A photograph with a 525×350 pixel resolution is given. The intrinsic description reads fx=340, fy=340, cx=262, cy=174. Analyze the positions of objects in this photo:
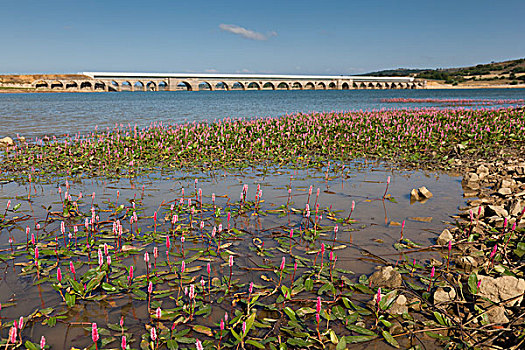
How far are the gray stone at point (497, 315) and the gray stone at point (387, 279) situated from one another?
2.64ft

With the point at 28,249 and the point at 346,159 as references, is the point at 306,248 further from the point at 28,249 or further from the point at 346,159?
the point at 346,159

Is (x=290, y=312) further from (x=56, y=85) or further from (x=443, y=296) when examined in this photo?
(x=56, y=85)

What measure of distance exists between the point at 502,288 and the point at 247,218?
3.49 metres

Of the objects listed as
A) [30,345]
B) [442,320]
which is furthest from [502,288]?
[30,345]

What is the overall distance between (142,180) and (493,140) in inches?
481

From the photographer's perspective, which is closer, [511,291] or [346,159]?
[511,291]

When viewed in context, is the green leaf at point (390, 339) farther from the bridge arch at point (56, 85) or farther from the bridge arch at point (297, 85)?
the bridge arch at point (56, 85)

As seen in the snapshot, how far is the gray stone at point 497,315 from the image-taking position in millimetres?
2878

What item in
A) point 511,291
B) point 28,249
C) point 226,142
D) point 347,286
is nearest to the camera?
point 511,291

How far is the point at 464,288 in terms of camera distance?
339cm

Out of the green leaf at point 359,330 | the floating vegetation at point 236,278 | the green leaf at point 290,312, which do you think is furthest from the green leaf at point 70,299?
the green leaf at point 359,330

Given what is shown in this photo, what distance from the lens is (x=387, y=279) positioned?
359 cm

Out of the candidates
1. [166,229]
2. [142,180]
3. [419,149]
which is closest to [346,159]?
[419,149]

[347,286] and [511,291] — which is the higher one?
[511,291]
